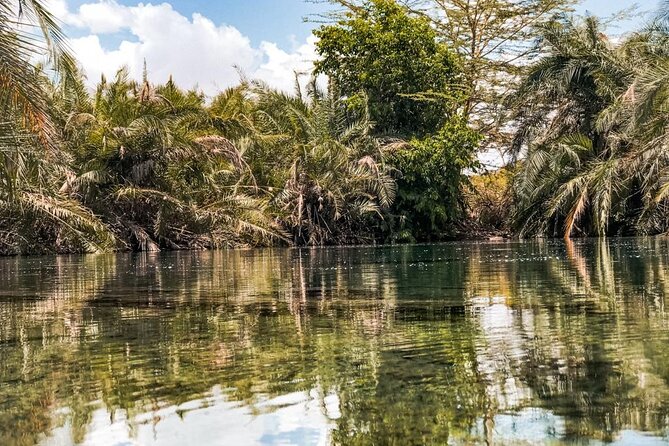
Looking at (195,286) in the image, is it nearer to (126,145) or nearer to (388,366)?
(388,366)

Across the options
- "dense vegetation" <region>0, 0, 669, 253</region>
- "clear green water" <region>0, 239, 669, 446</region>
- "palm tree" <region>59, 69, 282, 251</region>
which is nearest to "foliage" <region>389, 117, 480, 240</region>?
"dense vegetation" <region>0, 0, 669, 253</region>

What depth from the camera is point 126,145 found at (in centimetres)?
1794

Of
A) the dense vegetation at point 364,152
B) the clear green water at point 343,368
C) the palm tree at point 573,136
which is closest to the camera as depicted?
the clear green water at point 343,368

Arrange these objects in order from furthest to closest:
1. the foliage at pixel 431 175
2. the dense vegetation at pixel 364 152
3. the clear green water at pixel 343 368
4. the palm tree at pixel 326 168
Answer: the foliage at pixel 431 175 → the palm tree at pixel 326 168 → the dense vegetation at pixel 364 152 → the clear green water at pixel 343 368

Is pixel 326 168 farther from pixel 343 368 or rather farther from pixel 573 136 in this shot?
pixel 343 368

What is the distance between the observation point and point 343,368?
276 cm

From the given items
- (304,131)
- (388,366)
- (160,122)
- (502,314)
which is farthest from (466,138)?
(388,366)

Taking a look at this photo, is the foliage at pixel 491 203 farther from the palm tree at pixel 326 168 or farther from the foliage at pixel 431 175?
the palm tree at pixel 326 168

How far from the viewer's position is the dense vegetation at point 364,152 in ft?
57.2

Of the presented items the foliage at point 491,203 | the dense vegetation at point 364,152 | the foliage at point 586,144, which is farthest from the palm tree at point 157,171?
the foliage at point 491,203

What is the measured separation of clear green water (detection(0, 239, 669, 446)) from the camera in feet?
6.42

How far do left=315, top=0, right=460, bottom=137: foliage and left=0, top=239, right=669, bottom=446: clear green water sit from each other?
18.4m

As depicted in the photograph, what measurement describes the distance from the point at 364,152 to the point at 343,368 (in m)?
19.7

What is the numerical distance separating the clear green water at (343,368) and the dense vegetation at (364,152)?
9778 millimetres
